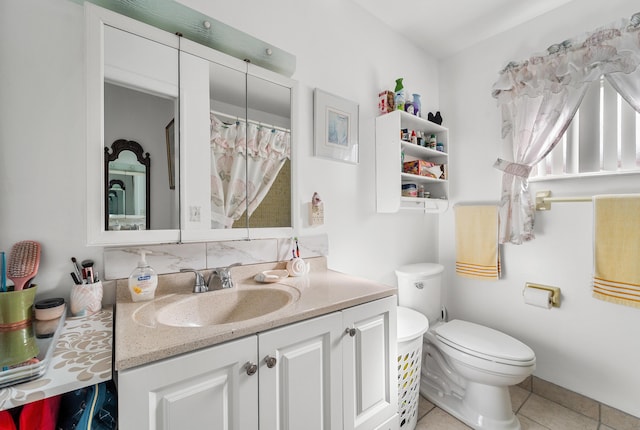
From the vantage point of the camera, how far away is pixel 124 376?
1.98ft

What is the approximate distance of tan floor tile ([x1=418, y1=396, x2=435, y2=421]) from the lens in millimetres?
1675

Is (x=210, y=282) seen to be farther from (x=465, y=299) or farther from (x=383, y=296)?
(x=465, y=299)

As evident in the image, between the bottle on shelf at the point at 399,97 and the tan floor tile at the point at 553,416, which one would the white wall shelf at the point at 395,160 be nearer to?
the bottle on shelf at the point at 399,97

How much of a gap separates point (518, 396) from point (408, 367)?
3.34 feet

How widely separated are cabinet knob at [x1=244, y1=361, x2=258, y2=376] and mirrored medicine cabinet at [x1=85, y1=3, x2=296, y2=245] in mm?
576

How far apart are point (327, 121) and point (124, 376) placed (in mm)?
1459

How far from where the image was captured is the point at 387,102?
1.88m

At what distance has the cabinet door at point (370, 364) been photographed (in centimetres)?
103

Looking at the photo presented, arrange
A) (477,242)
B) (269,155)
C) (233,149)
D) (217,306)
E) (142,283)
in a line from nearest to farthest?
(142,283), (217,306), (233,149), (269,155), (477,242)

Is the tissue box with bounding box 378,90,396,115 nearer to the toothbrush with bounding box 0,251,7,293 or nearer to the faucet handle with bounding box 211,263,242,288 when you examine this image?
the faucet handle with bounding box 211,263,242,288

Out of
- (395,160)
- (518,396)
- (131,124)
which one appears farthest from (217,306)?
(518,396)

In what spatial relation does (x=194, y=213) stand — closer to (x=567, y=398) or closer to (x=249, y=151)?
(x=249, y=151)

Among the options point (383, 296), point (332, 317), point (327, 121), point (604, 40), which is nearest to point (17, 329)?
point (332, 317)

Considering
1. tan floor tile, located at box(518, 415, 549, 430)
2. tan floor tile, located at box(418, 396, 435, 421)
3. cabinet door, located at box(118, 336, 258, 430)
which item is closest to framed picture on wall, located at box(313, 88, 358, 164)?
cabinet door, located at box(118, 336, 258, 430)
